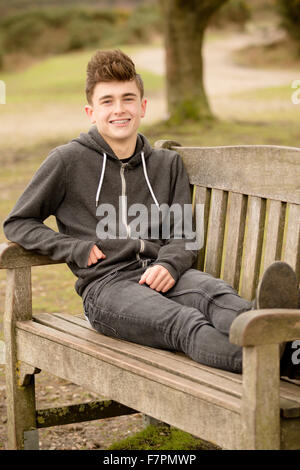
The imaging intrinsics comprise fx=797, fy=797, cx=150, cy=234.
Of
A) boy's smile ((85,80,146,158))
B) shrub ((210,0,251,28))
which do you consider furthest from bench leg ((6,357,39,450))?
shrub ((210,0,251,28))

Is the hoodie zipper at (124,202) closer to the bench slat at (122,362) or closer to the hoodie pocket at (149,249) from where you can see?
the hoodie pocket at (149,249)

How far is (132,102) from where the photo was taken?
3.49m

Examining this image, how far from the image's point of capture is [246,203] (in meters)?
3.54

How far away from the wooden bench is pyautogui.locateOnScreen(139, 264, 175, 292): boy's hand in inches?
11.0

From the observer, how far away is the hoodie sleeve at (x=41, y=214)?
134 inches

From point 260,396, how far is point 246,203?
1274 mm

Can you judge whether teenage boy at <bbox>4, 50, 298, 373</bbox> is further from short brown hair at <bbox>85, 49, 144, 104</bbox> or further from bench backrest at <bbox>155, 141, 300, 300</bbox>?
bench backrest at <bbox>155, 141, 300, 300</bbox>

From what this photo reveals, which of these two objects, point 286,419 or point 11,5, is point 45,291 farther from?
point 11,5

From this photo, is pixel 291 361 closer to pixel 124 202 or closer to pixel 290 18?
pixel 124 202

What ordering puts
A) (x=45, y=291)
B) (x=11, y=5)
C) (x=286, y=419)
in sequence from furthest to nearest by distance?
(x=11, y=5) < (x=45, y=291) < (x=286, y=419)

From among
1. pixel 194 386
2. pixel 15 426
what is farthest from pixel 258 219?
pixel 15 426

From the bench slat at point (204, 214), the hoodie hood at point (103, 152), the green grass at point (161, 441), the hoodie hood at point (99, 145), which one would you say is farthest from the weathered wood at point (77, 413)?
the hoodie hood at point (99, 145)

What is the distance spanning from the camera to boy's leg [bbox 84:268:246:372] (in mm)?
2830
